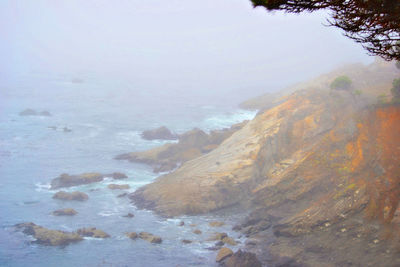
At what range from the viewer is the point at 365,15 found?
48.6ft

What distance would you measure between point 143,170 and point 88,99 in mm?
58068

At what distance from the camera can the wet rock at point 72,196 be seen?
45.8m

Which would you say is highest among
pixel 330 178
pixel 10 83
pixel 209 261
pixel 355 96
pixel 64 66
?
pixel 64 66

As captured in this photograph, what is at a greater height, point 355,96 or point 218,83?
point 218,83

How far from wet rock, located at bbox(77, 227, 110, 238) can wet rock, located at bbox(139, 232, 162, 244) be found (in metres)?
3.10

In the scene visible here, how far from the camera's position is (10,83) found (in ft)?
392

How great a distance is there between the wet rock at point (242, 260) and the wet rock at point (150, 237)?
275 inches

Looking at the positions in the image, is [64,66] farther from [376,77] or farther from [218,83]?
[376,77]

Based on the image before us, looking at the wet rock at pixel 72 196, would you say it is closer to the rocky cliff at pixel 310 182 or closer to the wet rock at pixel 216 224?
the rocky cliff at pixel 310 182

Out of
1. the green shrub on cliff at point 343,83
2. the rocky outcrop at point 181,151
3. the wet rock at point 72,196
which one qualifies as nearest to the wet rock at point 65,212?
the wet rock at point 72,196

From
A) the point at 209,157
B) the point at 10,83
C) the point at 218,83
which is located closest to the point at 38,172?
the point at 209,157

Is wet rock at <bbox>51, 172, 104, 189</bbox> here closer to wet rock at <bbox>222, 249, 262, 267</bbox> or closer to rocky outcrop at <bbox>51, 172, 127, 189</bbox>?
rocky outcrop at <bbox>51, 172, 127, 189</bbox>

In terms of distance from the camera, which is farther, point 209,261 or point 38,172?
point 38,172

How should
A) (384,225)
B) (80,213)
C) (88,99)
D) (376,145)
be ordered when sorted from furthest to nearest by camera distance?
(88,99), (80,213), (376,145), (384,225)
